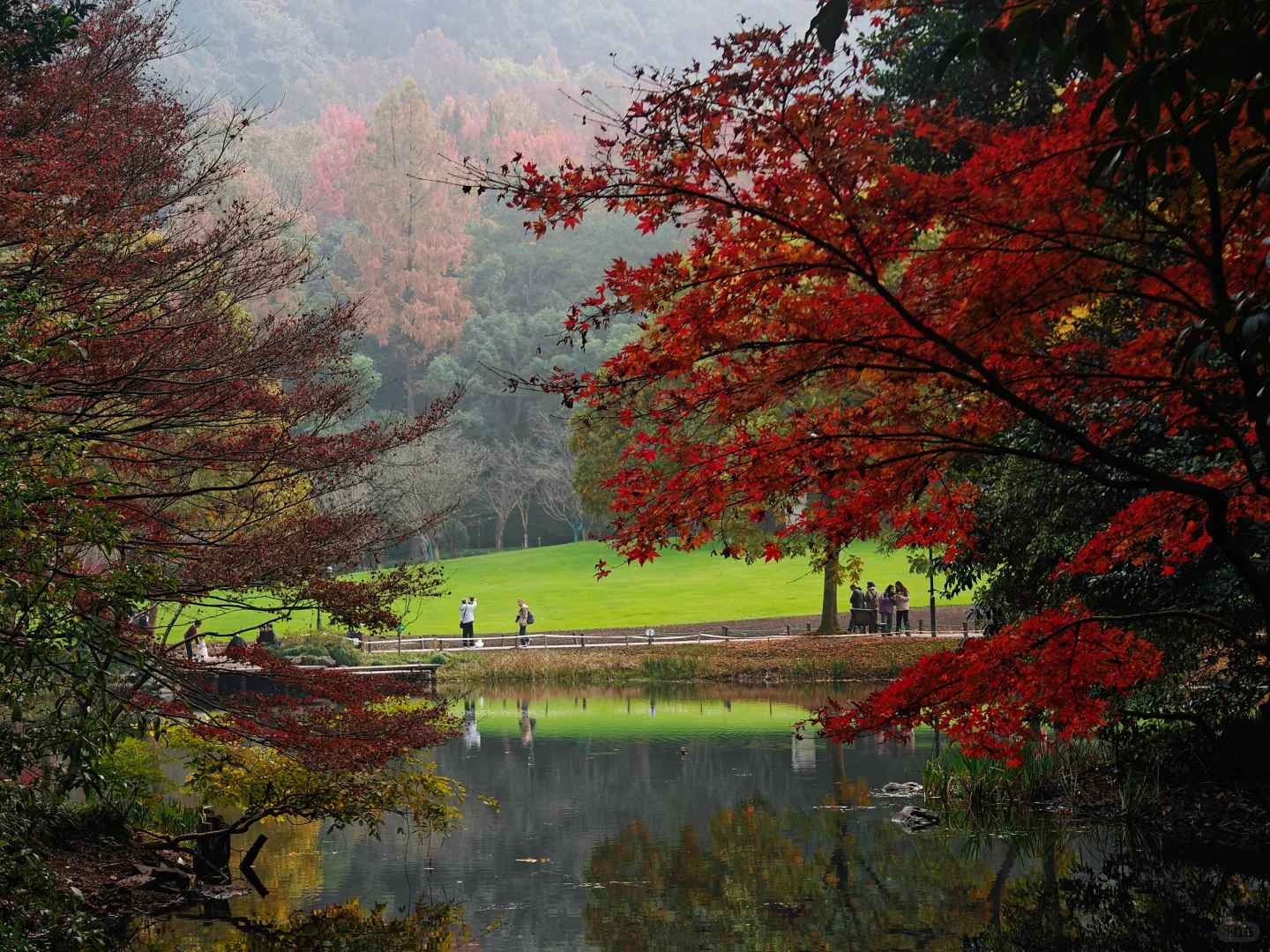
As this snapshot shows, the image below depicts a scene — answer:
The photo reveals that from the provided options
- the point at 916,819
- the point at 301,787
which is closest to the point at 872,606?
the point at 916,819

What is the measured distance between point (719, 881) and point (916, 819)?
10.1 feet

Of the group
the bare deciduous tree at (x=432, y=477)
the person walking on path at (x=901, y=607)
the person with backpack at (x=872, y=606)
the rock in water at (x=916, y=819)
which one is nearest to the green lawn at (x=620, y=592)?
the bare deciduous tree at (x=432, y=477)

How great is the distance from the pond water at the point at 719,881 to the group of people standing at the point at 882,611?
16778mm

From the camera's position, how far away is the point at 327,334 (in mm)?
11883

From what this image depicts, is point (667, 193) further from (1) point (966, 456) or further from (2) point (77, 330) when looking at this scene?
(1) point (966, 456)

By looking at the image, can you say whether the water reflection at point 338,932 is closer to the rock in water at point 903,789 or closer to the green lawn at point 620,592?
the rock in water at point 903,789

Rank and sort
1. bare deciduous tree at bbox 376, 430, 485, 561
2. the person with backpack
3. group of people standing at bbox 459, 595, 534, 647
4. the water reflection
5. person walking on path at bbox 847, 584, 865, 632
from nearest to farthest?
the water reflection
the person with backpack
person walking on path at bbox 847, 584, 865, 632
group of people standing at bbox 459, 595, 534, 647
bare deciduous tree at bbox 376, 430, 485, 561

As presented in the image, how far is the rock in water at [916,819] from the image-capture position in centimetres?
1359

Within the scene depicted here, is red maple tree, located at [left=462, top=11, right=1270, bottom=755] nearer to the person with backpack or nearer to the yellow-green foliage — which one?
the yellow-green foliage

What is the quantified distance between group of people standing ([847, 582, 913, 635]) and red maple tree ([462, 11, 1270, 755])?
A: 26.4 meters

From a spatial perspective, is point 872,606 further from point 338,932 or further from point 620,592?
point 338,932

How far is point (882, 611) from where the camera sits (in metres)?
34.8

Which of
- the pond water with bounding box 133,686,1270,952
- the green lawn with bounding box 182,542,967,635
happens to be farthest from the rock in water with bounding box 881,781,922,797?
the green lawn with bounding box 182,542,967,635

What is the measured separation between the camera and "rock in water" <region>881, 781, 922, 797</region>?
15819 mm
